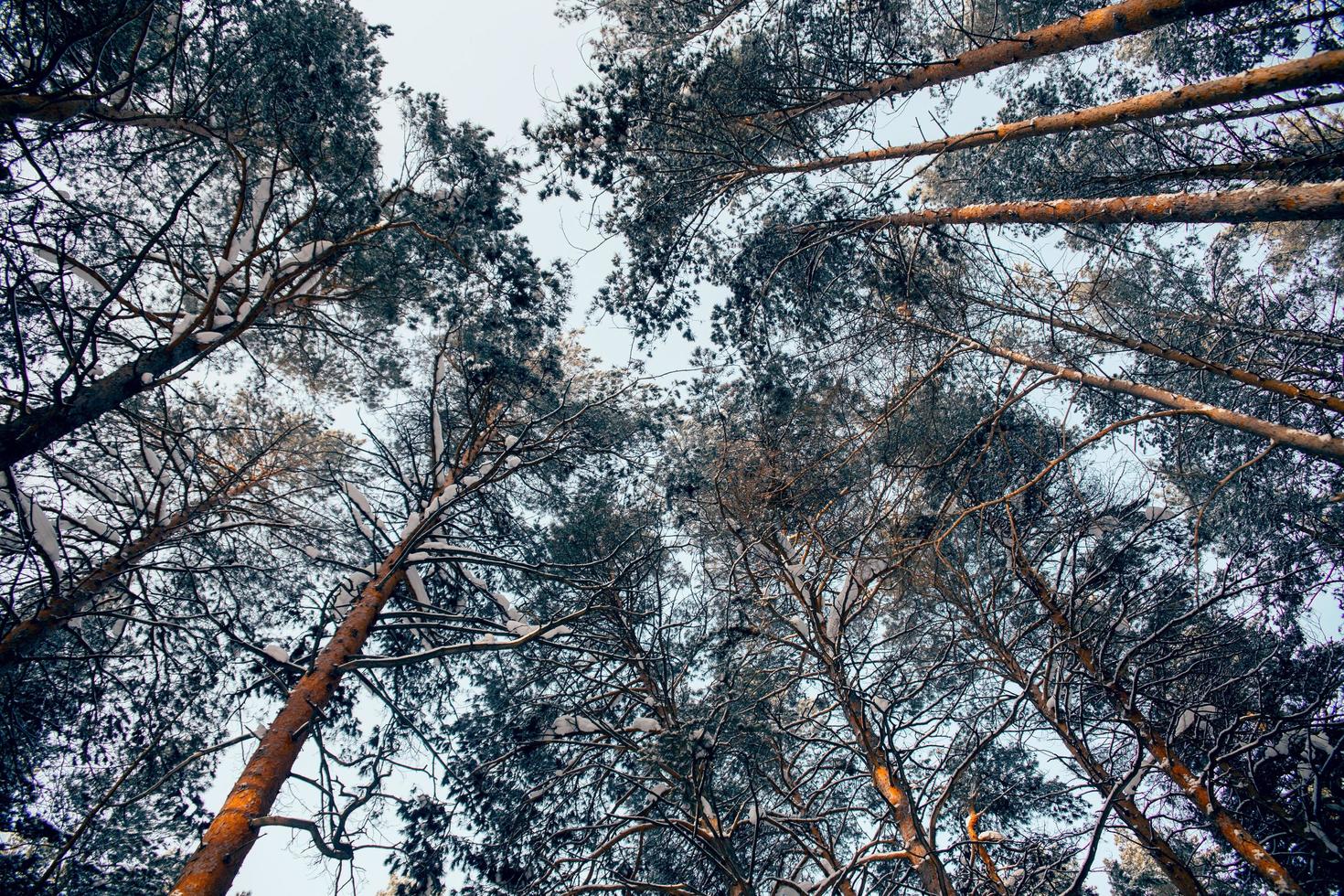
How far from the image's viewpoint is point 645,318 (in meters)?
6.99

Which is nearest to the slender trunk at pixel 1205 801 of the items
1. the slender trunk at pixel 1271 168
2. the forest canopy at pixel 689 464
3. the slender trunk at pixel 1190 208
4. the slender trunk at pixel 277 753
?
the forest canopy at pixel 689 464

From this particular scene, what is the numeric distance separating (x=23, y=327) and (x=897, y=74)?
822cm

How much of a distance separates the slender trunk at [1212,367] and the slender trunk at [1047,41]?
1.78 meters

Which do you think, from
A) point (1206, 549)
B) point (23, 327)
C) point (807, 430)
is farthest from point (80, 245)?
point (1206, 549)

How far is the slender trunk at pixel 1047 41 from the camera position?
3.64 m

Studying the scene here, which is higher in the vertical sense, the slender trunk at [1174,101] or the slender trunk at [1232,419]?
the slender trunk at [1174,101]

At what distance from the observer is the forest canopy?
12.5 ft

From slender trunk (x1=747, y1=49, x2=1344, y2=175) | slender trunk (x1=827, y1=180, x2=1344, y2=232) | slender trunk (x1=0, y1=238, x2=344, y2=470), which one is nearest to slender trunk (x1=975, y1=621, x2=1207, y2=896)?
slender trunk (x1=827, y1=180, x2=1344, y2=232)

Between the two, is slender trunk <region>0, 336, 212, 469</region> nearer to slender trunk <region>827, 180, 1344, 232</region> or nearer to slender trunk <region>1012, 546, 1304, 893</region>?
slender trunk <region>827, 180, 1344, 232</region>

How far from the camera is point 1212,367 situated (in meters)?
4.37

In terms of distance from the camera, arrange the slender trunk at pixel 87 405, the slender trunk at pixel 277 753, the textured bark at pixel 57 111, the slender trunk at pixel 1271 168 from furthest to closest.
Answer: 1. the slender trunk at pixel 1271 168
2. the textured bark at pixel 57 111
3. the slender trunk at pixel 87 405
4. the slender trunk at pixel 277 753

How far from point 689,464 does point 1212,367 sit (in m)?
5.62

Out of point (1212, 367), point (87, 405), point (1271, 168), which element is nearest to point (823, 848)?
point (1212, 367)

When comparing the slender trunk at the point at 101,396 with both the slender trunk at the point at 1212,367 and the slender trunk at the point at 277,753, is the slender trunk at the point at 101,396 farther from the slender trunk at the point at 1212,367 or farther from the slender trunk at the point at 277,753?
the slender trunk at the point at 1212,367
